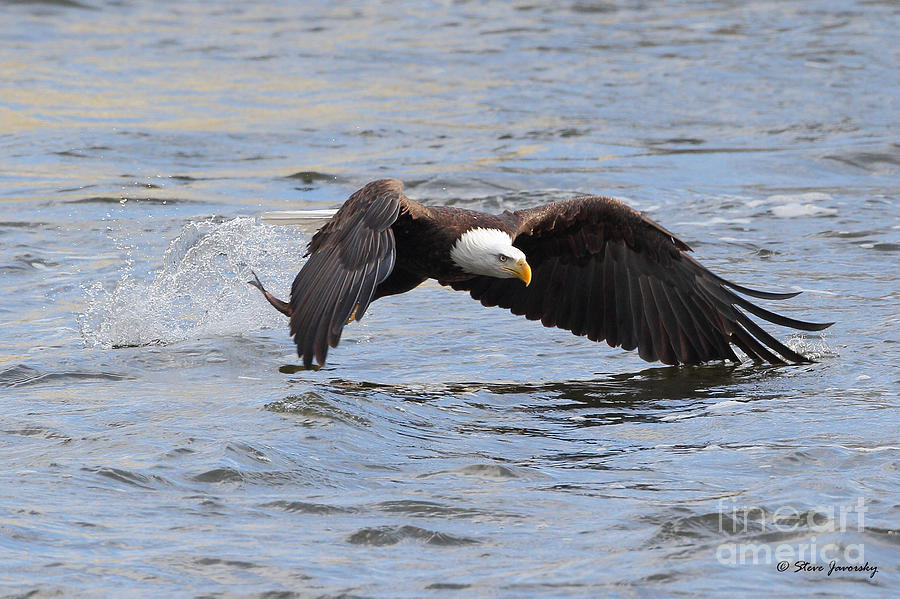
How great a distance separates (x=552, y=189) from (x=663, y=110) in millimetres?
3091

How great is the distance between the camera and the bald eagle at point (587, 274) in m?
6.09

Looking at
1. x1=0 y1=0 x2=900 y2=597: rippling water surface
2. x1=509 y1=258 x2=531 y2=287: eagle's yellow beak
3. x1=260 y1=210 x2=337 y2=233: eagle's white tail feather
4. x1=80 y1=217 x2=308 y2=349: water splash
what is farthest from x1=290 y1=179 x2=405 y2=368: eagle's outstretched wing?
x1=260 y1=210 x2=337 y2=233: eagle's white tail feather

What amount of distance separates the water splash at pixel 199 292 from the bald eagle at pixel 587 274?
2.33 ft

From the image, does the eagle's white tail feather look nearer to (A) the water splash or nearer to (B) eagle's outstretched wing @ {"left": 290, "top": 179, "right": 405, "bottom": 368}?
(A) the water splash

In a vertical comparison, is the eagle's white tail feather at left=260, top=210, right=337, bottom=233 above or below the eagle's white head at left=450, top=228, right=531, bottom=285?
below

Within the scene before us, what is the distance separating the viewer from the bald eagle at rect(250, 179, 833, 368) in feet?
20.0

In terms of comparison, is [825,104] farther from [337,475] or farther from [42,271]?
[337,475]

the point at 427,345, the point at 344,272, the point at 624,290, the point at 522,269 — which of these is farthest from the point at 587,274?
the point at 344,272

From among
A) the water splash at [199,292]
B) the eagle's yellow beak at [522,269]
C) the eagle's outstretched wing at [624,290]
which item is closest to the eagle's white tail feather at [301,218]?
the water splash at [199,292]

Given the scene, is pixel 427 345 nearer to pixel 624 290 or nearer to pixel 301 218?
pixel 624 290

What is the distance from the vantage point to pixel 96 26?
16.0m

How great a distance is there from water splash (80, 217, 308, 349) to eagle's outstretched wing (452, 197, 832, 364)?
1.23m

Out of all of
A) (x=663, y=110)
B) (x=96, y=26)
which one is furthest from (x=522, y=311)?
(x=96, y=26)

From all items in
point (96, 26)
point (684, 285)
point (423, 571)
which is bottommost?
point (423, 571)
